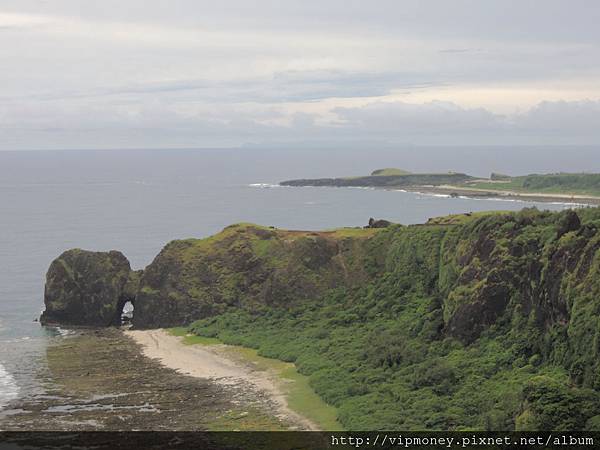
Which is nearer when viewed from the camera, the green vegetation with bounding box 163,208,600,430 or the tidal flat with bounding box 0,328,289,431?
the green vegetation with bounding box 163,208,600,430

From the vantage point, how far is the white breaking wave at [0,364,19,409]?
65.2 meters

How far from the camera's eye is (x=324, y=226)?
16438 cm

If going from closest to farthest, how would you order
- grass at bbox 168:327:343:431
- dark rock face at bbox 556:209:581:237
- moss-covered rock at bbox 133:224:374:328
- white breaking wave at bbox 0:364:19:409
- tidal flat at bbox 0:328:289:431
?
tidal flat at bbox 0:328:289:431 < grass at bbox 168:327:343:431 < white breaking wave at bbox 0:364:19:409 < dark rock face at bbox 556:209:581:237 < moss-covered rock at bbox 133:224:374:328

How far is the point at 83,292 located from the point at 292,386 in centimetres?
3415

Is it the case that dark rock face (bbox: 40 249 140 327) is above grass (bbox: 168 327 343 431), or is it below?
above

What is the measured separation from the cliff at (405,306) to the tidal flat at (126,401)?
6.51 meters

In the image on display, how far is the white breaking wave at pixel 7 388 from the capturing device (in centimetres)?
6519

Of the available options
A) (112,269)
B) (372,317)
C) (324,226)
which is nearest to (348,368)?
(372,317)

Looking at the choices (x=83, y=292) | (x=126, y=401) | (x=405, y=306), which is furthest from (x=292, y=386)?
(x=83, y=292)

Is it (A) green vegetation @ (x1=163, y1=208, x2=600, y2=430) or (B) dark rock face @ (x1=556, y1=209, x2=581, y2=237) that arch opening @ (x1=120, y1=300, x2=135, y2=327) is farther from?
(B) dark rock face @ (x1=556, y1=209, x2=581, y2=237)

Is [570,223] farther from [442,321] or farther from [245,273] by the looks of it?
[245,273]

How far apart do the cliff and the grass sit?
2.57ft

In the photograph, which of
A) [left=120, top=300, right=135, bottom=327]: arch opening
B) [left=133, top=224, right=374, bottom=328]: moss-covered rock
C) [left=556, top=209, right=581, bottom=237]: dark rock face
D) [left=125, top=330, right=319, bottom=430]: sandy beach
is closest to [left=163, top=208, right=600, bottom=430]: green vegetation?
[left=556, top=209, right=581, bottom=237]: dark rock face

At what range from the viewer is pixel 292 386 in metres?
67.6
